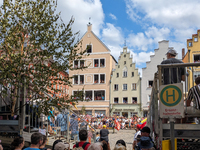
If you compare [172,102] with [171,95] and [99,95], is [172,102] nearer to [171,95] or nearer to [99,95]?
[171,95]

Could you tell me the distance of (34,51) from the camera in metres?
9.27

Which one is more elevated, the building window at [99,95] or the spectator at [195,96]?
the building window at [99,95]

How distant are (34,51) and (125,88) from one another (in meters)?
38.0

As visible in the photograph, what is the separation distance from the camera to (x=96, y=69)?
4759 cm

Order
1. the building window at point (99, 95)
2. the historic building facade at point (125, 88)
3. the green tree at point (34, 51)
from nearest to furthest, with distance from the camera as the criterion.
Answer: the green tree at point (34, 51), the historic building facade at point (125, 88), the building window at point (99, 95)

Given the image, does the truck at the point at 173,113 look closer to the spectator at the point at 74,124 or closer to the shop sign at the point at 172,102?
the shop sign at the point at 172,102

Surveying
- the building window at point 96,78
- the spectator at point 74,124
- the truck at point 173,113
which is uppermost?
the building window at point 96,78

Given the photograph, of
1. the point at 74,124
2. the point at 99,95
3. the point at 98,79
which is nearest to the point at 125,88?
the point at 99,95

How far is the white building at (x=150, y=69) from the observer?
4441 centimetres

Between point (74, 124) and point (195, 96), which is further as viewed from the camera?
point (74, 124)

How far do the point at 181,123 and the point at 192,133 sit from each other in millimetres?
290

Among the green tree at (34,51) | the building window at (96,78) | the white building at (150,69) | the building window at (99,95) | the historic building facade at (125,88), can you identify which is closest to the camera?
the green tree at (34,51)

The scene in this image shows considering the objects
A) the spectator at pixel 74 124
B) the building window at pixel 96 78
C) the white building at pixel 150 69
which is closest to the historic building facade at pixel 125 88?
the white building at pixel 150 69

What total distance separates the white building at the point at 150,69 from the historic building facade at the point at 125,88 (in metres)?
0.96
